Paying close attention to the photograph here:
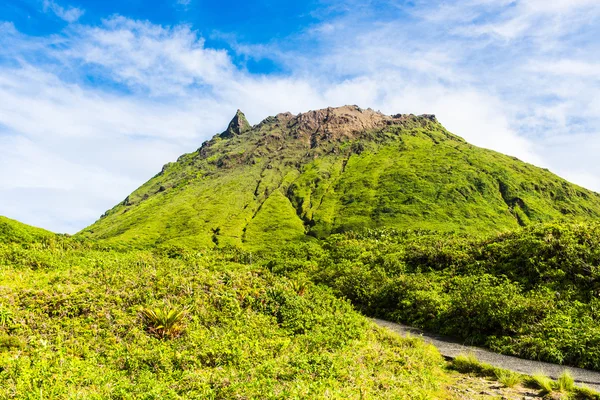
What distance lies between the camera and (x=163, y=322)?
53.4 feet

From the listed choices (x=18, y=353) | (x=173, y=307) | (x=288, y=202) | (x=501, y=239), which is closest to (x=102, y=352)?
(x=18, y=353)

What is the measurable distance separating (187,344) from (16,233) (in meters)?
49.9

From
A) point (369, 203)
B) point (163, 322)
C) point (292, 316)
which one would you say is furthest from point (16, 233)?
point (369, 203)

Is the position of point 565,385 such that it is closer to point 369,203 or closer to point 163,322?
point 163,322

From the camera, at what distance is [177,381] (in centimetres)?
1148

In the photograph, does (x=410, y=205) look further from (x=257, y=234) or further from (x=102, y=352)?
(x=102, y=352)

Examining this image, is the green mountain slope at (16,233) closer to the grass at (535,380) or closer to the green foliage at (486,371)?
the green foliage at (486,371)

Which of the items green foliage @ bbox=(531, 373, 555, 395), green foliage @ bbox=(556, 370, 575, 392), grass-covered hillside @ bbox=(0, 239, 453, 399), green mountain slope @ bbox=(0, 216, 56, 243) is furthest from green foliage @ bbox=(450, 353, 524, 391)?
green mountain slope @ bbox=(0, 216, 56, 243)

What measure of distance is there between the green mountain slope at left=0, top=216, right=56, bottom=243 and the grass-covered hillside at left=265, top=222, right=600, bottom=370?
3746 cm

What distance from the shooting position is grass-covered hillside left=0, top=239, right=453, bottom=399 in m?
10.9

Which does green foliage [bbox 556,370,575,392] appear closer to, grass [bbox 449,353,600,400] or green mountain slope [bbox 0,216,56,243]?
grass [bbox 449,353,600,400]

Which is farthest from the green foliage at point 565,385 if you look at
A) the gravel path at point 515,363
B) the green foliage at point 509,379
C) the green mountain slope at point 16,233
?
the green mountain slope at point 16,233

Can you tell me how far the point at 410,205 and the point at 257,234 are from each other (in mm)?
61248

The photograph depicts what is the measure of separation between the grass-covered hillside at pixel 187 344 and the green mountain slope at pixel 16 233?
3151 cm
